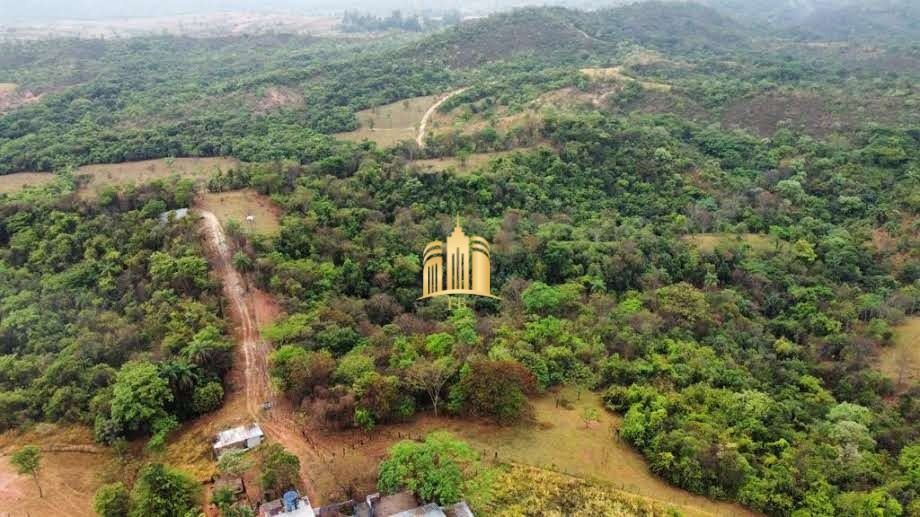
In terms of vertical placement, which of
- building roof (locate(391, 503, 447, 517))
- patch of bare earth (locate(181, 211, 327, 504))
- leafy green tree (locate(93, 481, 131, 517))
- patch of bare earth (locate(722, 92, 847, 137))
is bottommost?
patch of bare earth (locate(181, 211, 327, 504))

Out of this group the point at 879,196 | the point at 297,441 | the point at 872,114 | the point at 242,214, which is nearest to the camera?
the point at 297,441

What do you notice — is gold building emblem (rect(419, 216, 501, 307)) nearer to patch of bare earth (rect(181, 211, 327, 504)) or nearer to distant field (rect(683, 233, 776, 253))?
patch of bare earth (rect(181, 211, 327, 504))

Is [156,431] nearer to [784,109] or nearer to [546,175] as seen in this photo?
[546,175]

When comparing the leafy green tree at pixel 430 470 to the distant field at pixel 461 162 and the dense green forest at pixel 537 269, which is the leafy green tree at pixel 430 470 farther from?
the distant field at pixel 461 162

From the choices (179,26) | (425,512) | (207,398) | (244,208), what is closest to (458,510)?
(425,512)

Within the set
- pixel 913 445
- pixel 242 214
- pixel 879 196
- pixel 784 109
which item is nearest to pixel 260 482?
pixel 242 214

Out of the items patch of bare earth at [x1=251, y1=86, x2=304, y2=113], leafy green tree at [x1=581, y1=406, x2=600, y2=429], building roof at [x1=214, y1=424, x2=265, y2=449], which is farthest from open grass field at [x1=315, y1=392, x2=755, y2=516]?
patch of bare earth at [x1=251, y1=86, x2=304, y2=113]
